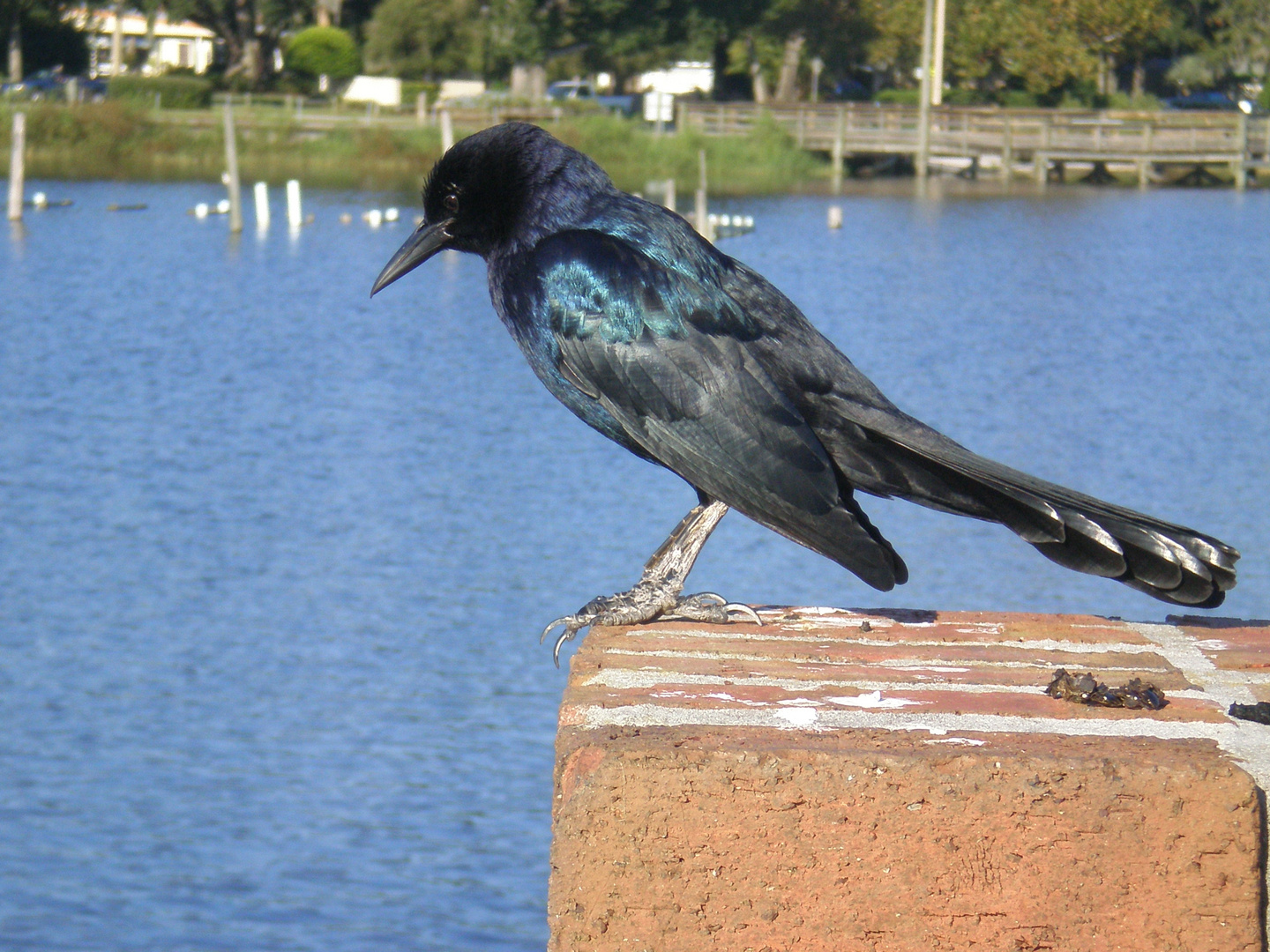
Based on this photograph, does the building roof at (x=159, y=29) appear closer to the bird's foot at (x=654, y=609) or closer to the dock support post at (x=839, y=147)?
the dock support post at (x=839, y=147)

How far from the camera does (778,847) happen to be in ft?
6.35

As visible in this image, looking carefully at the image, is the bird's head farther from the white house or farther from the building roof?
the building roof

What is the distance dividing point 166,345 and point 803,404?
54.6 feet

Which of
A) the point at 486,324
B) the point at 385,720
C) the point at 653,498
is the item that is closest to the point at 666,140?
the point at 486,324

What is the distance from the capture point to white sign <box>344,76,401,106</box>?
200ft

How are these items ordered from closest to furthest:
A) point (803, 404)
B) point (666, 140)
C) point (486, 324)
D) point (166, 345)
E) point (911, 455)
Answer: point (911, 455) → point (803, 404) → point (166, 345) → point (486, 324) → point (666, 140)

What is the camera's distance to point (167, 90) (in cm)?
5550

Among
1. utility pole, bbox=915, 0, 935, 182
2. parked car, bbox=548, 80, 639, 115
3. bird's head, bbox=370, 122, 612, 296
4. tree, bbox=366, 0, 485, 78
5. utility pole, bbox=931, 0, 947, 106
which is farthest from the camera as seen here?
tree, bbox=366, 0, 485, 78

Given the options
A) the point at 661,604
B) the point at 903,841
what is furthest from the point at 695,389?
the point at 903,841

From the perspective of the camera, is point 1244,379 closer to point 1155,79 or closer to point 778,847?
point 778,847

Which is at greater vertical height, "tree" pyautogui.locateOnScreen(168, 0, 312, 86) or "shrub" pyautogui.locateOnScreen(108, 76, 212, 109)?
"tree" pyautogui.locateOnScreen(168, 0, 312, 86)

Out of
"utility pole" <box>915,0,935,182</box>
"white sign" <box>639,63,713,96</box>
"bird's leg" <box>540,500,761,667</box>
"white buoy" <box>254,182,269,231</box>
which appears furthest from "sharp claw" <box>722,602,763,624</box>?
"white sign" <box>639,63,713,96</box>

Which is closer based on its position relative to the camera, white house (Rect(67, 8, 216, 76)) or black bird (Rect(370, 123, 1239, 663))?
black bird (Rect(370, 123, 1239, 663))

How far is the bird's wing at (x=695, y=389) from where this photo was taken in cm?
312
